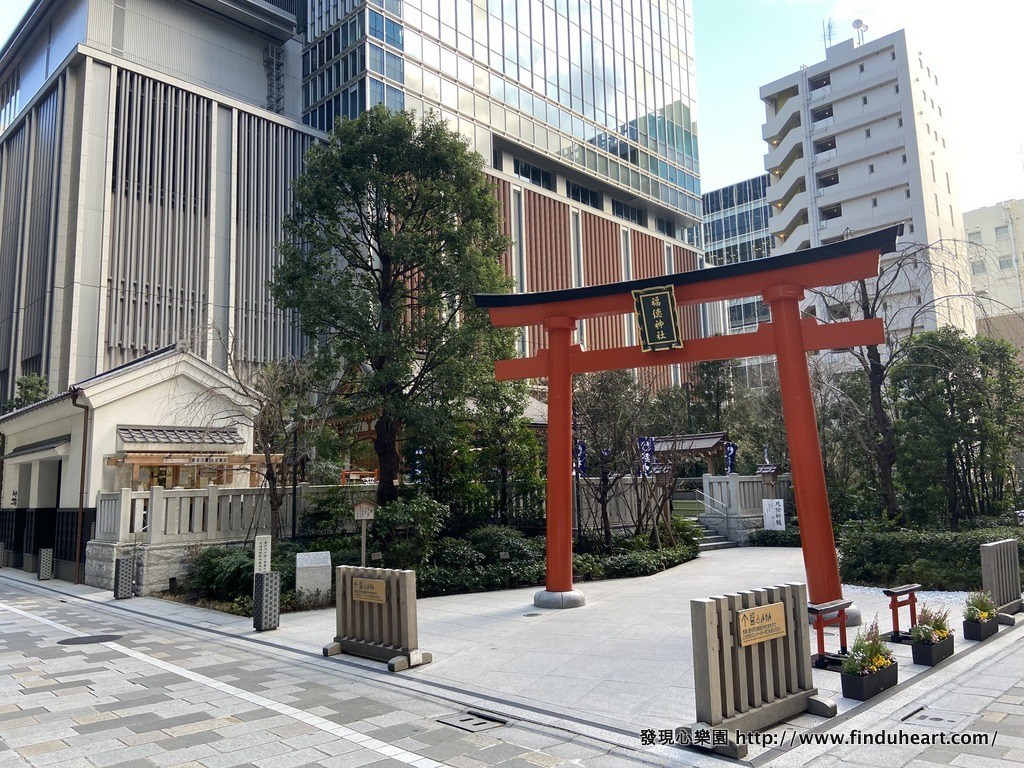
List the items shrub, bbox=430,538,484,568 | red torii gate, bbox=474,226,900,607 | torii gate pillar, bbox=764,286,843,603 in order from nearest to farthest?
torii gate pillar, bbox=764,286,843,603, red torii gate, bbox=474,226,900,607, shrub, bbox=430,538,484,568

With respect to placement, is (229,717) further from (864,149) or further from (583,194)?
(864,149)

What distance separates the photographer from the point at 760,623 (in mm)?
6297

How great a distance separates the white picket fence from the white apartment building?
4380 cm

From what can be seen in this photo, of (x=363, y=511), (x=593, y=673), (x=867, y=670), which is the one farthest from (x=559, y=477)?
(x=867, y=670)

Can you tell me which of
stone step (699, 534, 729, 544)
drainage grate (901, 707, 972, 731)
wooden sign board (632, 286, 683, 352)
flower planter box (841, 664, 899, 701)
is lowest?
drainage grate (901, 707, 972, 731)

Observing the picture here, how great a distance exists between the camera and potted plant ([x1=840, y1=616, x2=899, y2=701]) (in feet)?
22.7

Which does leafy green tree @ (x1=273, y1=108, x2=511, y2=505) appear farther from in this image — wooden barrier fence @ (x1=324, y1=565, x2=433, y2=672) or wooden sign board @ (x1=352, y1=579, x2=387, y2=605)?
wooden sign board @ (x1=352, y1=579, x2=387, y2=605)

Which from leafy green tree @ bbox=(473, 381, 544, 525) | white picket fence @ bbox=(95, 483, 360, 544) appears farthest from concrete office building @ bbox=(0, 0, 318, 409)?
leafy green tree @ bbox=(473, 381, 544, 525)

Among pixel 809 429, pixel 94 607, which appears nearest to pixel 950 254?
pixel 809 429

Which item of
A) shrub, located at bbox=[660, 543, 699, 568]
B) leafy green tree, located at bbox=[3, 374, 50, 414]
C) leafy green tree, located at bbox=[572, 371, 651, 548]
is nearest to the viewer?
shrub, located at bbox=[660, 543, 699, 568]

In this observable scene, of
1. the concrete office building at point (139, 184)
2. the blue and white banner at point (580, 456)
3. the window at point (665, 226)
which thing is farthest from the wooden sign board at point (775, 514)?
the window at point (665, 226)

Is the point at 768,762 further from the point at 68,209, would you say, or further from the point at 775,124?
the point at 775,124

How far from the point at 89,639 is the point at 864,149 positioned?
2197 inches

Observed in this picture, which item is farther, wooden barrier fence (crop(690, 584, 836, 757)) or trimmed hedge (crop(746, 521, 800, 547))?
trimmed hedge (crop(746, 521, 800, 547))
